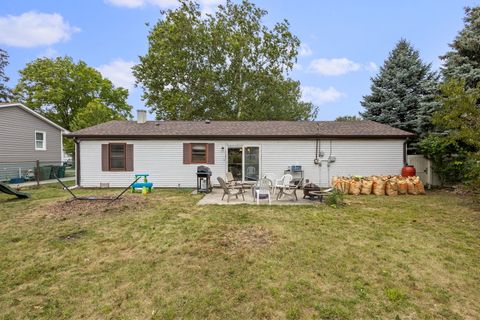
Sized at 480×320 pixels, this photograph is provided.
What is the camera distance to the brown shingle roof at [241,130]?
464 inches

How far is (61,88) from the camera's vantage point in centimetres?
2886

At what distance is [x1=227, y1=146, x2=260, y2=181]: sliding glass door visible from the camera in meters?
12.1

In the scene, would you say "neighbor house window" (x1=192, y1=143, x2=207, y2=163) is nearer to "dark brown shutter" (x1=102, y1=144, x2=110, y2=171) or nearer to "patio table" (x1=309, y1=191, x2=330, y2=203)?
"dark brown shutter" (x1=102, y1=144, x2=110, y2=171)

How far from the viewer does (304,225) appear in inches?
225

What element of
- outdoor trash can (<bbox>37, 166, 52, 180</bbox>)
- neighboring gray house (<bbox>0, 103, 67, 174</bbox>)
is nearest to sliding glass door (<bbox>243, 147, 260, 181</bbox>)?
outdoor trash can (<bbox>37, 166, 52, 180</bbox>)

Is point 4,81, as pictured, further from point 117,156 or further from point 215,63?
point 117,156

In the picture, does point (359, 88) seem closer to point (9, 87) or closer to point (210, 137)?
point (210, 137)

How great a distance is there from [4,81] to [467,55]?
1604 inches

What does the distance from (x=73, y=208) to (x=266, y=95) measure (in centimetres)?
1945

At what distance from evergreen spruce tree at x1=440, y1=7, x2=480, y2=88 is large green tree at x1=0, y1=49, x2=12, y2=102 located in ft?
128

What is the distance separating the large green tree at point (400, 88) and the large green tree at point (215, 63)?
965 cm

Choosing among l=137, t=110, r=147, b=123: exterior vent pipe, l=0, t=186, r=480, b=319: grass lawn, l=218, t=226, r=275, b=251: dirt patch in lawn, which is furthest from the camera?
l=137, t=110, r=147, b=123: exterior vent pipe

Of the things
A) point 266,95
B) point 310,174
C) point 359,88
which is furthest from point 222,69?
point 310,174

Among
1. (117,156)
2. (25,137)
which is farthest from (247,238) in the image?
(25,137)
